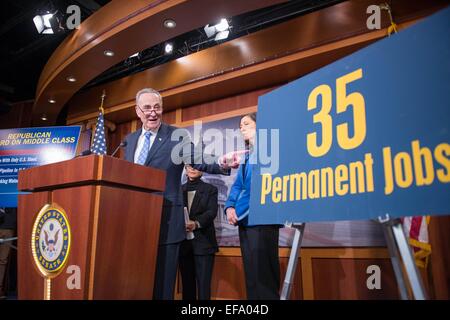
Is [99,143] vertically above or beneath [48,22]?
beneath

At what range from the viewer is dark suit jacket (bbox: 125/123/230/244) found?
5.57ft

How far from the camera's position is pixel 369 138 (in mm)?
948

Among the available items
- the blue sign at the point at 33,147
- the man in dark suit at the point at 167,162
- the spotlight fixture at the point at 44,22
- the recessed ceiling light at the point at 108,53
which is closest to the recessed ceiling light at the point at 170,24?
the recessed ceiling light at the point at 108,53

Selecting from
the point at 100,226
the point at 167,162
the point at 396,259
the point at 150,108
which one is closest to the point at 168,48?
the point at 150,108

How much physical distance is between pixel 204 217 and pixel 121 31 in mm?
1983

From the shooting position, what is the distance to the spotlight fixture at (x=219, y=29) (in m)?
3.86

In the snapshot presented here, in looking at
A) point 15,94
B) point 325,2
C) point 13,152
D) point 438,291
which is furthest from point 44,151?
point 438,291

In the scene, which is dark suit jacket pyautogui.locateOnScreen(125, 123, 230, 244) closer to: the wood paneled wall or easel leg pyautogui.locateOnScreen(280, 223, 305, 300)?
easel leg pyautogui.locateOnScreen(280, 223, 305, 300)

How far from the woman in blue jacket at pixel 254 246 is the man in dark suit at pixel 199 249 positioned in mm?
978

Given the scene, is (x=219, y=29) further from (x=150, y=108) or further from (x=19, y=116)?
(x=19, y=116)

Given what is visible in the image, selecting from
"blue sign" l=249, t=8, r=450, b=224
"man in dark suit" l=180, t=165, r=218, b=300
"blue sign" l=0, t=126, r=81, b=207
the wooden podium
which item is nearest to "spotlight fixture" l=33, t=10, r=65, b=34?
"blue sign" l=0, t=126, r=81, b=207

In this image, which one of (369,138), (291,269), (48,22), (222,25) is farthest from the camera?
(222,25)

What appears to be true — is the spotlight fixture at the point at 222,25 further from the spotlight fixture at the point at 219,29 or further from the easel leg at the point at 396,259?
the easel leg at the point at 396,259

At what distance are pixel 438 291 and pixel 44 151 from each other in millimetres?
4372
